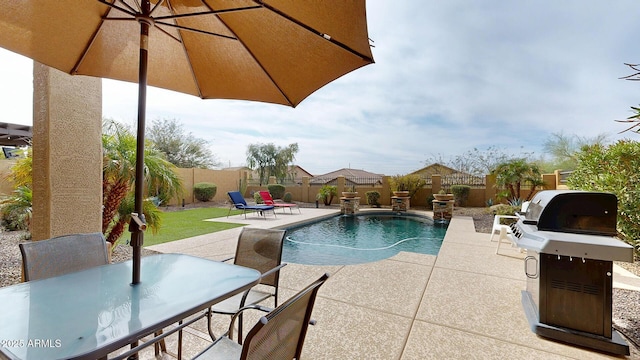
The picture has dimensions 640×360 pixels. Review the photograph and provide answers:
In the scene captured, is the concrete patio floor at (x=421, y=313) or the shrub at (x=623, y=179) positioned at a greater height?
the shrub at (x=623, y=179)

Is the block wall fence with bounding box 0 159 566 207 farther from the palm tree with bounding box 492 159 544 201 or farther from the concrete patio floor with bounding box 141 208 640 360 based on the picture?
the concrete patio floor with bounding box 141 208 640 360

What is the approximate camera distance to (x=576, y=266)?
6.86 feet

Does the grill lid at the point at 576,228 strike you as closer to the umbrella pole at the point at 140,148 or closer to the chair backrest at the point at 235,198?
the umbrella pole at the point at 140,148

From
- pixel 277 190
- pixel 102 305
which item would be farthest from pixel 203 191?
pixel 102 305

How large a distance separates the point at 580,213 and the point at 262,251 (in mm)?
2730

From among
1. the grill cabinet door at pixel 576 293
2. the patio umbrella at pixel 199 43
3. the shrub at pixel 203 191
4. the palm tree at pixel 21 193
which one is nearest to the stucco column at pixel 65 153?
the patio umbrella at pixel 199 43

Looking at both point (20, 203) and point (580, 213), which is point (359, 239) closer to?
point (580, 213)

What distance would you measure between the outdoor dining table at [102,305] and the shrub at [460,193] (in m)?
13.5

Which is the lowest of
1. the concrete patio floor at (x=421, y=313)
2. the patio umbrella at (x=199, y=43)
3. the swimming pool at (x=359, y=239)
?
the swimming pool at (x=359, y=239)

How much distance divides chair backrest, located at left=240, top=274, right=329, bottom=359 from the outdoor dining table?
396 millimetres

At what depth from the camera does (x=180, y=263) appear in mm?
1789

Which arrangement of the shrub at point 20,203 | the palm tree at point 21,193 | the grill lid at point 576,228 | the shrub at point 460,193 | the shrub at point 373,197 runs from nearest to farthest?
the grill lid at point 576,228 → the palm tree at point 21,193 → the shrub at point 20,203 → the shrub at point 460,193 → the shrub at point 373,197

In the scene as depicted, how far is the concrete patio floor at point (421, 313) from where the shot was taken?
202cm

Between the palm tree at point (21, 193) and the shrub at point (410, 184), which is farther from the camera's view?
the shrub at point (410, 184)
